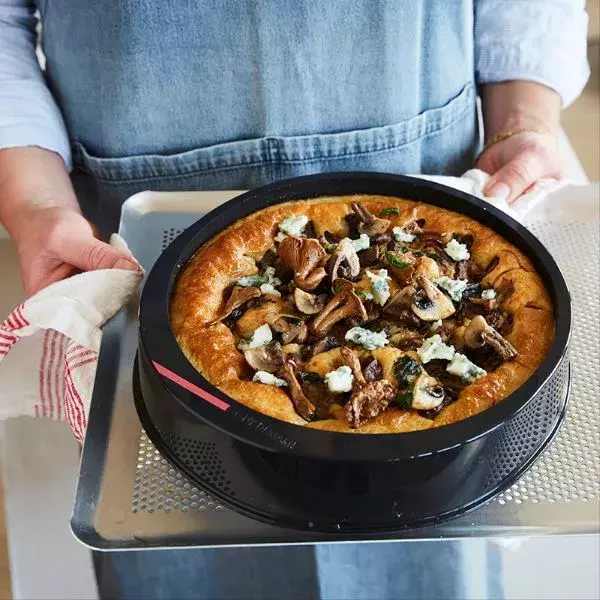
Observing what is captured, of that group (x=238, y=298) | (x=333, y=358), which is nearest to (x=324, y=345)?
(x=333, y=358)

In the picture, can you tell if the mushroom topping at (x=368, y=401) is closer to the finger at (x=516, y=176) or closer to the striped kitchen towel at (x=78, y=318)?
the striped kitchen towel at (x=78, y=318)

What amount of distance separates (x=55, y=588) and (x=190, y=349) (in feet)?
2.38

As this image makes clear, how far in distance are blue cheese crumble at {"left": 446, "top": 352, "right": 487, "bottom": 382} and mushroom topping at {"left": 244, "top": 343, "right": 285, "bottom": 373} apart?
0.61 ft

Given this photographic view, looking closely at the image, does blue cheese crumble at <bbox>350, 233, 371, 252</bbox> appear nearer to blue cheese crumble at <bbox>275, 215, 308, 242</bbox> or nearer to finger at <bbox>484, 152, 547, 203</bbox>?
blue cheese crumble at <bbox>275, 215, 308, 242</bbox>

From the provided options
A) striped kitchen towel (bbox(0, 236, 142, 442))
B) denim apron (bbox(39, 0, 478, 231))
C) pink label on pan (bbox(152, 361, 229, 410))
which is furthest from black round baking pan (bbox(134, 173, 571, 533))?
denim apron (bbox(39, 0, 478, 231))

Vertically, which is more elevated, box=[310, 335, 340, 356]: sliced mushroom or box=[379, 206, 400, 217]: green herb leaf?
box=[379, 206, 400, 217]: green herb leaf

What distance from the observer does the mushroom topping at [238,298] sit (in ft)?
3.00

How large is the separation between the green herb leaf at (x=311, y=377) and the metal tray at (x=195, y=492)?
5.1 inches

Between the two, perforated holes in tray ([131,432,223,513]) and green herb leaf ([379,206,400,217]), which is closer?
perforated holes in tray ([131,432,223,513])

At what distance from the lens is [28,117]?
1190 mm

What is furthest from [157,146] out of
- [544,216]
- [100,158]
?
[544,216]

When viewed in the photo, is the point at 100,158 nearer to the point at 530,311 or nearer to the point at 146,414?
the point at 146,414

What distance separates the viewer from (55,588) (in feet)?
4.38

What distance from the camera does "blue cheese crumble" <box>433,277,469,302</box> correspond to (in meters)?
0.93
